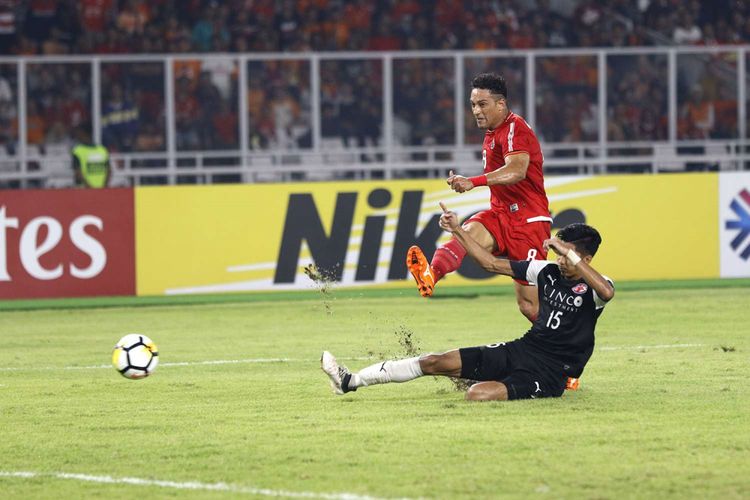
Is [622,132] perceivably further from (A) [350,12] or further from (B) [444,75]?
(A) [350,12]

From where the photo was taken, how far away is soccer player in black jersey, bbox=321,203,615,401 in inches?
380

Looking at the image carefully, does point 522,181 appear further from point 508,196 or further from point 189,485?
point 189,485

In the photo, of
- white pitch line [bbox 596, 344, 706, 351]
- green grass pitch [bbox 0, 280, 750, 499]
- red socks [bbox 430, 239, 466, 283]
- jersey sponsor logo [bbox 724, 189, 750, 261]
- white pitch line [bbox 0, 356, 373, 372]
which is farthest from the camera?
jersey sponsor logo [bbox 724, 189, 750, 261]

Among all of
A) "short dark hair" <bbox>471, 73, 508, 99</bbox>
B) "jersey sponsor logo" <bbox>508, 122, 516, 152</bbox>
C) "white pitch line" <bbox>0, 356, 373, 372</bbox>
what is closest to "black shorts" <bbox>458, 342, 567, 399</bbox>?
"jersey sponsor logo" <bbox>508, 122, 516, 152</bbox>

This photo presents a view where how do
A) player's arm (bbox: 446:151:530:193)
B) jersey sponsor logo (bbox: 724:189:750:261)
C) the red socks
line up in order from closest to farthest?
player's arm (bbox: 446:151:530:193), the red socks, jersey sponsor logo (bbox: 724:189:750:261)

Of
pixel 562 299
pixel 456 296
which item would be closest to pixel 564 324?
pixel 562 299

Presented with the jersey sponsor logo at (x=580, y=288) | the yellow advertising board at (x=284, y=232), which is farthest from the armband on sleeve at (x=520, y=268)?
the yellow advertising board at (x=284, y=232)

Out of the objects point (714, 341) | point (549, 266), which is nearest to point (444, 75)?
point (714, 341)

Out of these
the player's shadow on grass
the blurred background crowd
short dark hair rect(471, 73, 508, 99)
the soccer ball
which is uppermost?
the blurred background crowd

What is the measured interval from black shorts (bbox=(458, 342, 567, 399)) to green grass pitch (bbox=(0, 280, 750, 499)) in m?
0.15

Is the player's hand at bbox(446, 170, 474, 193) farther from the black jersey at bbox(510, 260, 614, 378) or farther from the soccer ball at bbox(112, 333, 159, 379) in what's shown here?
the soccer ball at bbox(112, 333, 159, 379)

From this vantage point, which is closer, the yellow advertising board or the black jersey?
the black jersey

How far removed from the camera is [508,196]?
37.5 ft

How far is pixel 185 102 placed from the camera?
878 inches
